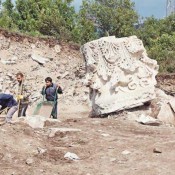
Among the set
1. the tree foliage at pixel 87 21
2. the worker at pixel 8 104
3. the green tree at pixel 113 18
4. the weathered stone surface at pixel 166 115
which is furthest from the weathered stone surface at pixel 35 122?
the green tree at pixel 113 18

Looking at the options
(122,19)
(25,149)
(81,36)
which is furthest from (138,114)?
(122,19)

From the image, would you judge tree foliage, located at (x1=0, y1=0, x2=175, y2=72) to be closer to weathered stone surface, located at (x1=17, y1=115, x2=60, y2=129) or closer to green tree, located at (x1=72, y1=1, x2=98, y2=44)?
green tree, located at (x1=72, y1=1, x2=98, y2=44)

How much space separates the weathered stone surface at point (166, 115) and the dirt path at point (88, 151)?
1676 mm

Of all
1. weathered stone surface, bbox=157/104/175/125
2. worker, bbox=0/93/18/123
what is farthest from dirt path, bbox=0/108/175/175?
weathered stone surface, bbox=157/104/175/125

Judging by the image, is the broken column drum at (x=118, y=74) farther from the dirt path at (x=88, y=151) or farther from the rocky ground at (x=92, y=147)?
the dirt path at (x=88, y=151)

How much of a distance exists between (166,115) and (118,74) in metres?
1.33

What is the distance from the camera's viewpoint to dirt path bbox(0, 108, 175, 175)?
A: 5965 mm

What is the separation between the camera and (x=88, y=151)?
6730 mm

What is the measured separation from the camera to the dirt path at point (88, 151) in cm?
596

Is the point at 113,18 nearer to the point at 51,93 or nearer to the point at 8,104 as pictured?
the point at 51,93

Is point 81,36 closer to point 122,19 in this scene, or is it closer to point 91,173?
point 122,19

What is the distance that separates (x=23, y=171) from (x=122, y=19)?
2251 centimetres

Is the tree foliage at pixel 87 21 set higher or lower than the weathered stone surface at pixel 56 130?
higher

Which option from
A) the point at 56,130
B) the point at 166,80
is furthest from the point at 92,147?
the point at 166,80
